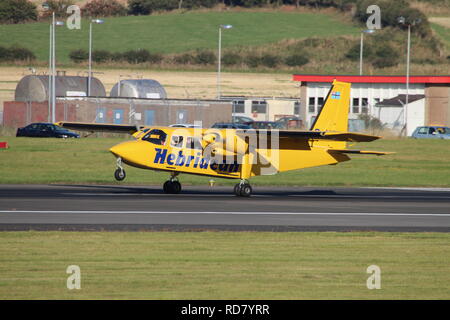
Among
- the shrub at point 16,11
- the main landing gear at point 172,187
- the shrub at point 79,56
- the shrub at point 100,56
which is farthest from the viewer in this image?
the shrub at point 16,11

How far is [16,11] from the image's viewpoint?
4970 inches

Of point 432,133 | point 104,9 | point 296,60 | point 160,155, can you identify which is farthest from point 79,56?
point 160,155

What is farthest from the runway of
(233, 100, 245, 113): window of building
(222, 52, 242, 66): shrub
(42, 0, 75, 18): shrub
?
(42, 0, 75, 18): shrub

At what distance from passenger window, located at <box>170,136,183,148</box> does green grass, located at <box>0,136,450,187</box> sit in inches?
294

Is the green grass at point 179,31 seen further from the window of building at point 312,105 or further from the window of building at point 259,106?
the window of building at point 312,105

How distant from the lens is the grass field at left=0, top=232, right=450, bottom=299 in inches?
512

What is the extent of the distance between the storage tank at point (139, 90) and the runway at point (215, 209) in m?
40.2

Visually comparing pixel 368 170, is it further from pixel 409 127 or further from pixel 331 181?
pixel 409 127

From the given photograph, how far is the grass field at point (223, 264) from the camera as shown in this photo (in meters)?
13.0

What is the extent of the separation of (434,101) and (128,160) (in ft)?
173

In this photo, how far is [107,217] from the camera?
2261cm

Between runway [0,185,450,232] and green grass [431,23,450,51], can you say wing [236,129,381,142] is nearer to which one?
runway [0,185,450,232]

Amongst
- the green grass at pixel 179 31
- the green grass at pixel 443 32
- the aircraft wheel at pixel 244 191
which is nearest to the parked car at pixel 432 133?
the aircraft wheel at pixel 244 191

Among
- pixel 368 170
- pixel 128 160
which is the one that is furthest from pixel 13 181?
pixel 368 170
